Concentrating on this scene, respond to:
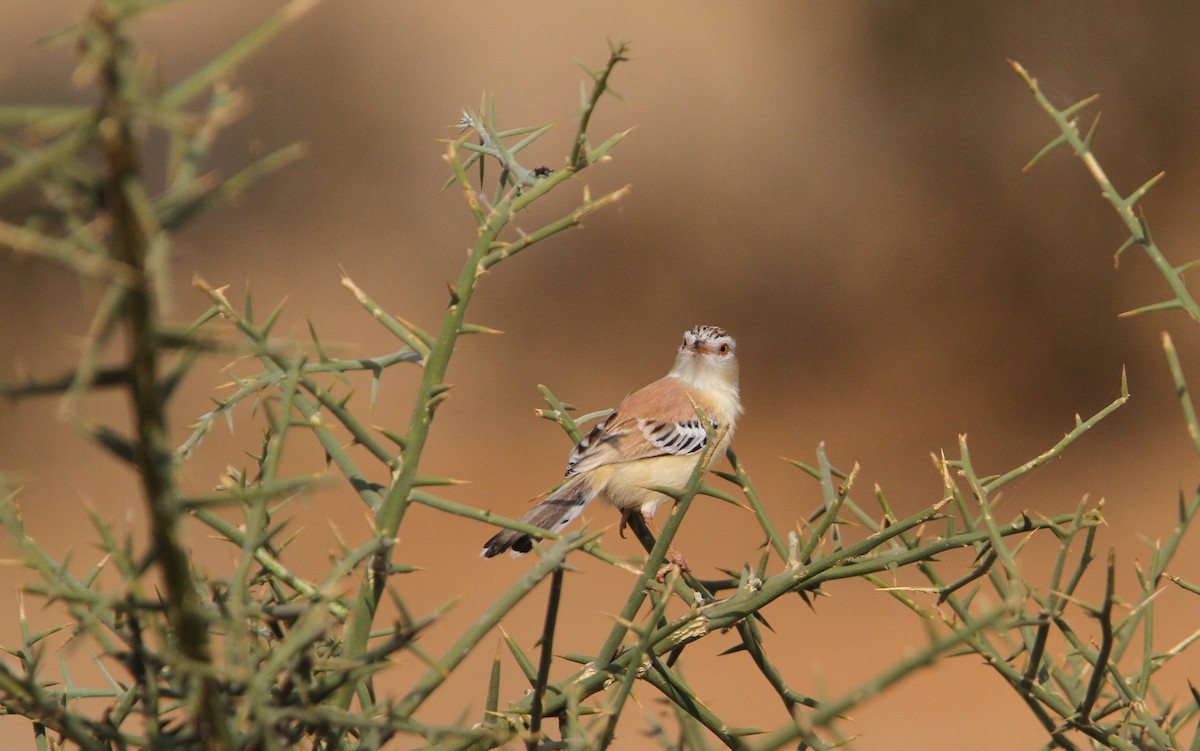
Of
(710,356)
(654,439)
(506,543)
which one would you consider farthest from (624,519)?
(710,356)

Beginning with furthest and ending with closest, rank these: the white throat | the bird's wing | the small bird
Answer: the white throat
the bird's wing
the small bird

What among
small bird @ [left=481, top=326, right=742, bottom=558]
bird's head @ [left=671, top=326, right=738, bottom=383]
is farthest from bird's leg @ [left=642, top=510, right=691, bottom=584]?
bird's head @ [left=671, top=326, right=738, bottom=383]

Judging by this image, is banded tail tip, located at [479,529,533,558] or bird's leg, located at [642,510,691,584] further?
banded tail tip, located at [479,529,533,558]

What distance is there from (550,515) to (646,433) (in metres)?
0.92

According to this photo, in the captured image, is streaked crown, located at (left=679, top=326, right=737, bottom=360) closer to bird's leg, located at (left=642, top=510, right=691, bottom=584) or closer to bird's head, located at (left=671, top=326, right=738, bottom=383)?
bird's head, located at (left=671, top=326, right=738, bottom=383)

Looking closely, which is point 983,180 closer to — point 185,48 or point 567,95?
point 567,95

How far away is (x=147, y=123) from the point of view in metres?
0.68

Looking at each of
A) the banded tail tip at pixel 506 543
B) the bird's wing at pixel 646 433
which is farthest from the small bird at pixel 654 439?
the banded tail tip at pixel 506 543

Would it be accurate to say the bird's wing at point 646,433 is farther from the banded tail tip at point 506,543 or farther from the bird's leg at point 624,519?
the banded tail tip at point 506,543

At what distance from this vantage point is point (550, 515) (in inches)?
161

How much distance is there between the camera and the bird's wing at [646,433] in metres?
4.68

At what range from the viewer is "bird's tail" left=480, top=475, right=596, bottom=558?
11.2 ft

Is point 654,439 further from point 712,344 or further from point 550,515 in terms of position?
point 550,515

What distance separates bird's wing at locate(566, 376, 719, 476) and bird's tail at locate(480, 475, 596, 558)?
81 millimetres
